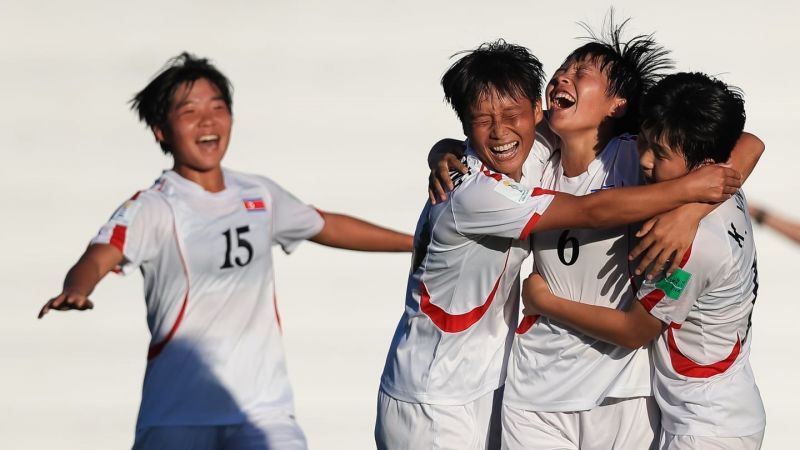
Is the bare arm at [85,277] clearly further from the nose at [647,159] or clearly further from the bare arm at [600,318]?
the nose at [647,159]

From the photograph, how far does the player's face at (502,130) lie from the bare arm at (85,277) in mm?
1287

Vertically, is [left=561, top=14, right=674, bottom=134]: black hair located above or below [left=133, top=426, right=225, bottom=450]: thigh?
above

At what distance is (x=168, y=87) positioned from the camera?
4293 millimetres

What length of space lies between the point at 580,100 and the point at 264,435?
160 cm

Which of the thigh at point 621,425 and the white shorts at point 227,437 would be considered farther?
the thigh at point 621,425

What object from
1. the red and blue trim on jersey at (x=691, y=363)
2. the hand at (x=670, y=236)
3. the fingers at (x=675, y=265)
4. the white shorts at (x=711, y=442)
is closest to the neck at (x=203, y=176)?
the hand at (x=670, y=236)

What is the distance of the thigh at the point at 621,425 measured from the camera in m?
4.80

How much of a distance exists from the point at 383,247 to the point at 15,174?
3.50 m

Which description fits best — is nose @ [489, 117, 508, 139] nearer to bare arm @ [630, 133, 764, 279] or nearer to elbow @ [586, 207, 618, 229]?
elbow @ [586, 207, 618, 229]

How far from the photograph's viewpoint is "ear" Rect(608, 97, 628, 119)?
16.0ft

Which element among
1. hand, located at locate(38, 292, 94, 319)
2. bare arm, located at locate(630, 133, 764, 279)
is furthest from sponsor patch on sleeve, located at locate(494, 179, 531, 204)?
hand, located at locate(38, 292, 94, 319)

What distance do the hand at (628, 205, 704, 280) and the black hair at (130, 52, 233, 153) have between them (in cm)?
141

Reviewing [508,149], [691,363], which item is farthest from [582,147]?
[691,363]

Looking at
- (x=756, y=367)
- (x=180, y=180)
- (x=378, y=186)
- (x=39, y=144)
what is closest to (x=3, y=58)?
(x=39, y=144)
